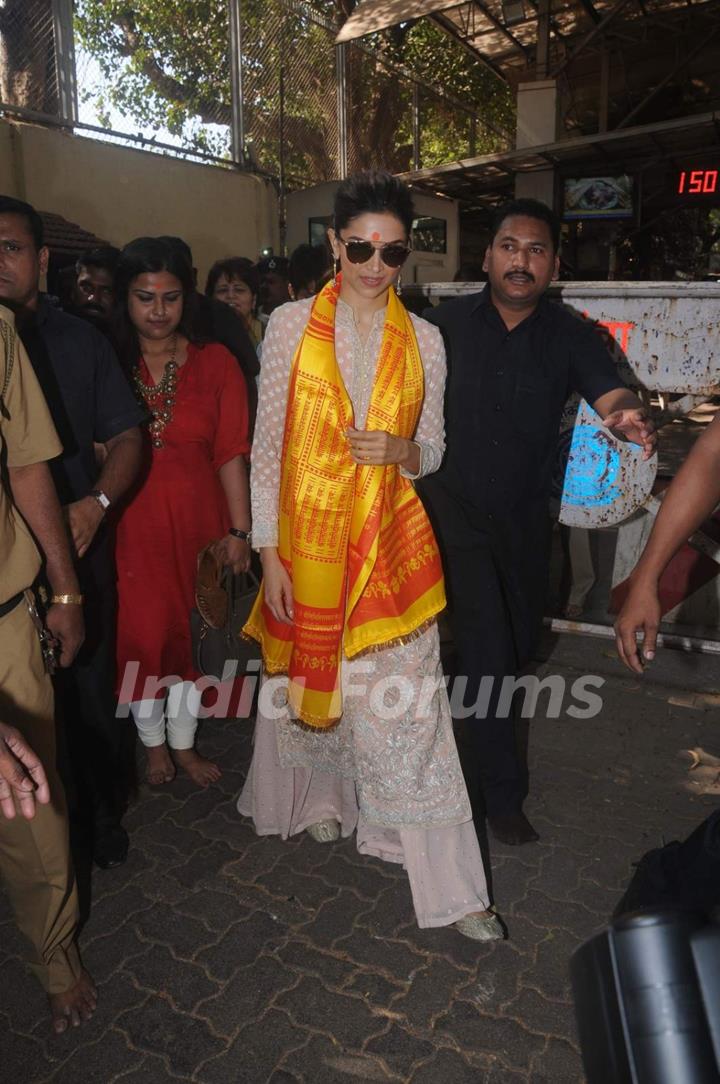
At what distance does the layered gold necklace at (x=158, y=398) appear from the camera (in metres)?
3.12

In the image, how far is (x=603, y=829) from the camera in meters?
3.17

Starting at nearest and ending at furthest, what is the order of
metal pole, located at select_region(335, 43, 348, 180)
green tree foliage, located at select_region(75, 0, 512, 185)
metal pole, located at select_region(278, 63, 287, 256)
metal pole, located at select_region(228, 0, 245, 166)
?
green tree foliage, located at select_region(75, 0, 512, 185) → metal pole, located at select_region(228, 0, 245, 166) → metal pole, located at select_region(278, 63, 287, 256) → metal pole, located at select_region(335, 43, 348, 180)

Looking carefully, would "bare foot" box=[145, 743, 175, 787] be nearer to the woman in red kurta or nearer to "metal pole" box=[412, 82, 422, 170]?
the woman in red kurta

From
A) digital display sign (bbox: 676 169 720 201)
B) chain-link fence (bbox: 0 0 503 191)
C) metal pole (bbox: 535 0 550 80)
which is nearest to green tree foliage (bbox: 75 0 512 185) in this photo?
chain-link fence (bbox: 0 0 503 191)

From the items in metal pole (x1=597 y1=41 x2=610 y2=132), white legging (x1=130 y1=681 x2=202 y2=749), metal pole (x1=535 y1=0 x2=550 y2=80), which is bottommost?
white legging (x1=130 y1=681 x2=202 y2=749)

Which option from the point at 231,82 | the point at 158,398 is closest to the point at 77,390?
the point at 158,398

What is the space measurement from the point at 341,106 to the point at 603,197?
4.70m

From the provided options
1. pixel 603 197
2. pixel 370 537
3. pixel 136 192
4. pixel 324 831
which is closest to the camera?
pixel 370 537

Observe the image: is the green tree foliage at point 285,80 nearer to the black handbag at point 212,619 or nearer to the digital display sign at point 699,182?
the digital display sign at point 699,182

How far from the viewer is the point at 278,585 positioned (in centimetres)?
261

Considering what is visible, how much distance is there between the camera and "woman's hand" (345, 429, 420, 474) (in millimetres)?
2322

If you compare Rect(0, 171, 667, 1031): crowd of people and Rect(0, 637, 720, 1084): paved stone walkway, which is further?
Rect(0, 171, 667, 1031): crowd of people

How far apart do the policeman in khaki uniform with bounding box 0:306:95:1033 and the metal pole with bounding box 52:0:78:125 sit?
8540 millimetres

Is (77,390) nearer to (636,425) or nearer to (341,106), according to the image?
(636,425)
